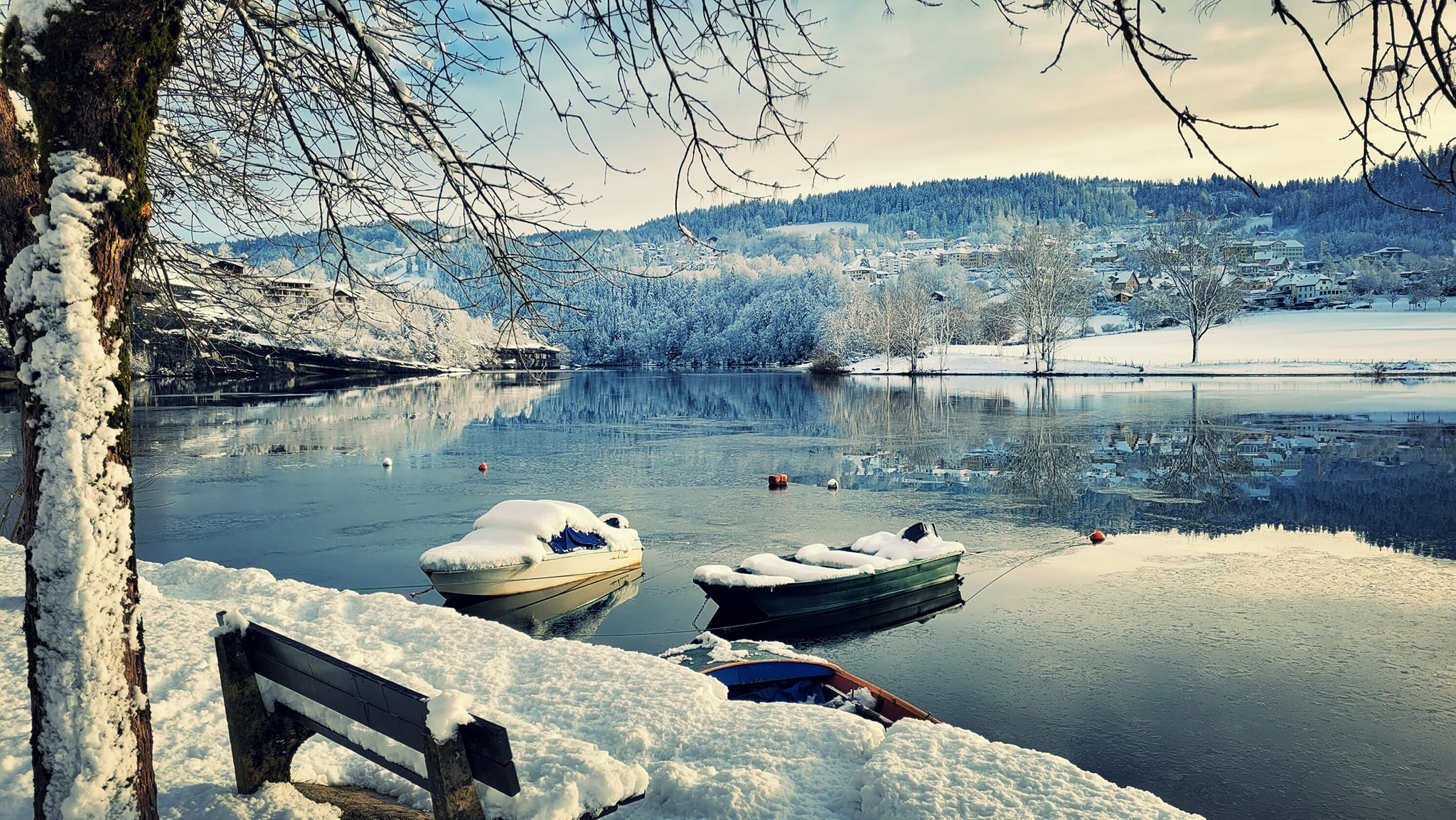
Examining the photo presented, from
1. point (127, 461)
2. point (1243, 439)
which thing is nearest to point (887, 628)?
point (127, 461)

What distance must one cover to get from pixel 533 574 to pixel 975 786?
1024cm

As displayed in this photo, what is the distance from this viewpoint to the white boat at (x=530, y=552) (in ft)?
43.7

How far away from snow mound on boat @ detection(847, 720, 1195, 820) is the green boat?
6.83 meters

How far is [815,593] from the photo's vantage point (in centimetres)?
1250

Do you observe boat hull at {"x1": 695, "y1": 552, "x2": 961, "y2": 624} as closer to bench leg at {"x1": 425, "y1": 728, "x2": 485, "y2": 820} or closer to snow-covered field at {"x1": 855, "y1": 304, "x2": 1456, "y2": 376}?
bench leg at {"x1": 425, "y1": 728, "x2": 485, "y2": 820}

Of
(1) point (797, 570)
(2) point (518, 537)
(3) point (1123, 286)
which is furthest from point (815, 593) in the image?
(3) point (1123, 286)

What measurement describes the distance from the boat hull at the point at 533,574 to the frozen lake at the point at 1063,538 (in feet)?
2.75

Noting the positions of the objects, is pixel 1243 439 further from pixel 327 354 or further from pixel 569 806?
pixel 327 354

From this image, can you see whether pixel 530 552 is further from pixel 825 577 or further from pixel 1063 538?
pixel 1063 538

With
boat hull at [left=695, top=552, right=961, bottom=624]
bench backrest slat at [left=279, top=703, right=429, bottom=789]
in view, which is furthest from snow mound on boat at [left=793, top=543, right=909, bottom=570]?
bench backrest slat at [left=279, top=703, right=429, bottom=789]

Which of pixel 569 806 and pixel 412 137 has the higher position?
pixel 412 137

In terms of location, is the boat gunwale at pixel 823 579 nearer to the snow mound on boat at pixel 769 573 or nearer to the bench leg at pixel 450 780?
the snow mound on boat at pixel 769 573

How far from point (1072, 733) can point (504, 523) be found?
31.0ft

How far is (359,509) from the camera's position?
781 inches
